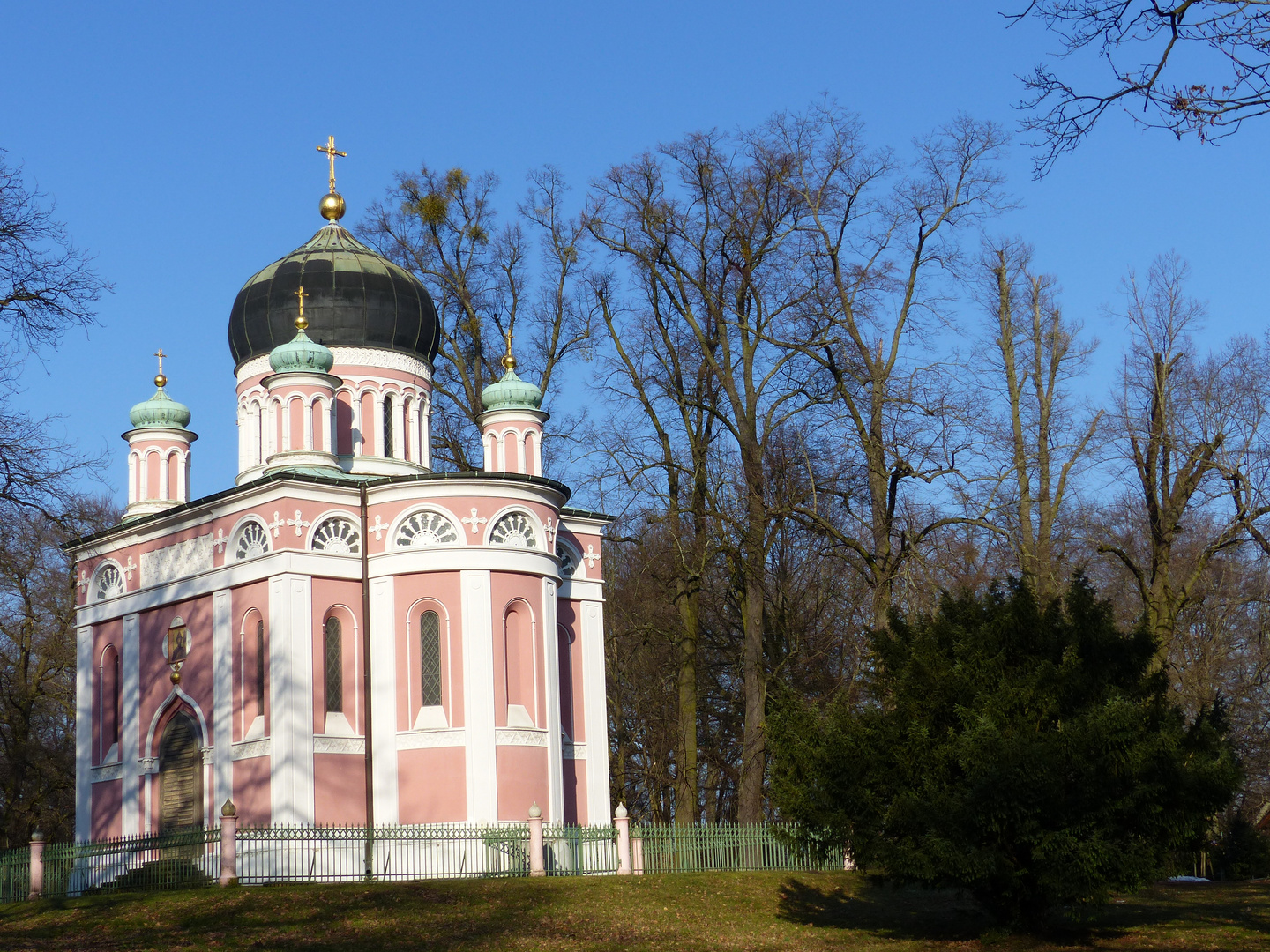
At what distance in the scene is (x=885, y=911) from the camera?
778 inches

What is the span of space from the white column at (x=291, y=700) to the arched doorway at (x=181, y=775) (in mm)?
2234

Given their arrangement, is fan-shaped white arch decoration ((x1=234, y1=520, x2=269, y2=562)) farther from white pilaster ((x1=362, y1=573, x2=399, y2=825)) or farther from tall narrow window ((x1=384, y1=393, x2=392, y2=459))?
tall narrow window ((x1=384, y1=393, x2=392, y2=459))

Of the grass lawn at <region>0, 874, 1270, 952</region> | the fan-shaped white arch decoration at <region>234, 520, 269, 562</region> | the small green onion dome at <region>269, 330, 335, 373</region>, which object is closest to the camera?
the grass lawn at <region>0, 874, 1270, 952</region>

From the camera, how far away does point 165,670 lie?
25656mm

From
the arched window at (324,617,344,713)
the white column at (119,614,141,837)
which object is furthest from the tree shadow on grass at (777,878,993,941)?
the white column at (119,614,141,837)

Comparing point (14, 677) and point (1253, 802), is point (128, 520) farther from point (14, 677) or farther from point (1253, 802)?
point (1253, 802)

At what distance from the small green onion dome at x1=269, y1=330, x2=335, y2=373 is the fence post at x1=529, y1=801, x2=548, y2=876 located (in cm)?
866

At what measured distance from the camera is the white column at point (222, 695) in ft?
77.9

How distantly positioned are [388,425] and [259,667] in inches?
241

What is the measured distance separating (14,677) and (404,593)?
52.5 feet

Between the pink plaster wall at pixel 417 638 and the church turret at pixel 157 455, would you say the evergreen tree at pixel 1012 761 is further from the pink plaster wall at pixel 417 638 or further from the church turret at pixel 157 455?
the church turret at pixel 157 455

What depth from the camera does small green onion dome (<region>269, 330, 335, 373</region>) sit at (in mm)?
25656

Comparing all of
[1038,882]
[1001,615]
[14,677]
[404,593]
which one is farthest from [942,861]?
[14,677]

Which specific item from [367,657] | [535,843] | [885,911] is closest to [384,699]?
[367,657]
